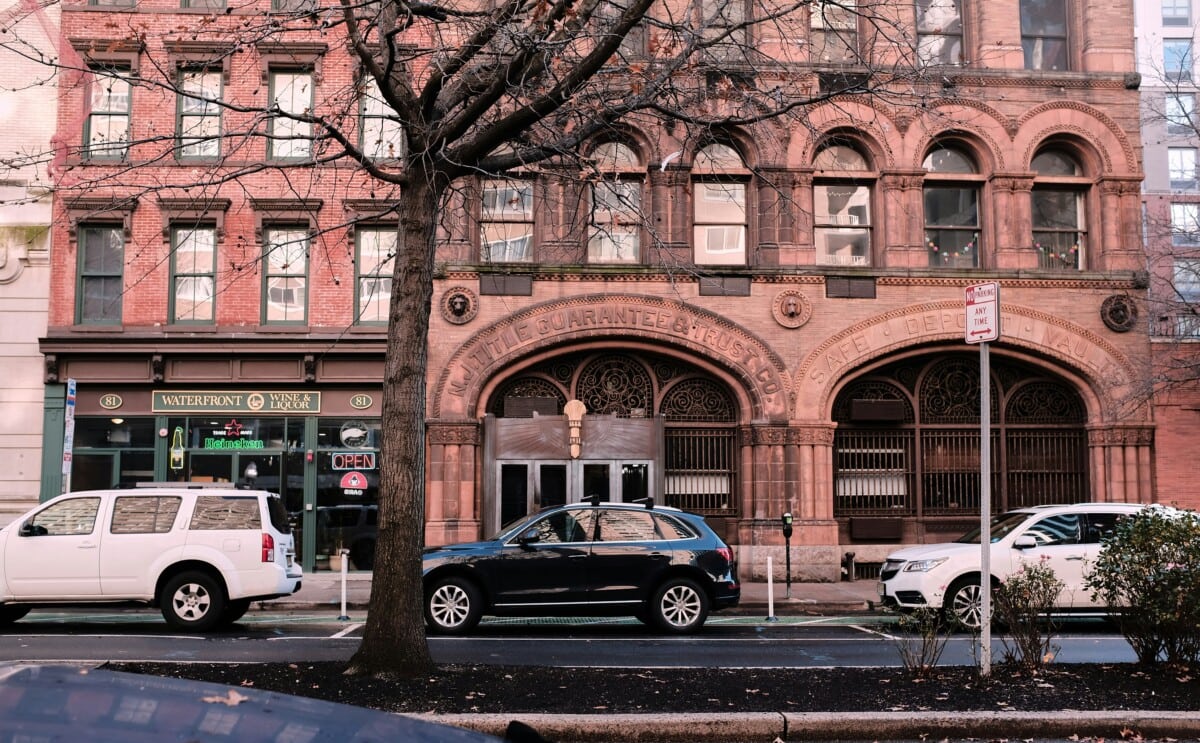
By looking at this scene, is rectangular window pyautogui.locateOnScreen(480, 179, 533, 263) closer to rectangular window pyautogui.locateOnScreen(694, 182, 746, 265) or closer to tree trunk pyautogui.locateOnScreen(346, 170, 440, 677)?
rectangular window pyautogui.locateOnScreen(694, 182, 746, 265)

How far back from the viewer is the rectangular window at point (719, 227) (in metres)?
23.4

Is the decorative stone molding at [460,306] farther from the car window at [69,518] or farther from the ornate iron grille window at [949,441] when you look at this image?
the car window at [69,518]

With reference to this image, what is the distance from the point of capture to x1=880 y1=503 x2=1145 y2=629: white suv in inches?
608

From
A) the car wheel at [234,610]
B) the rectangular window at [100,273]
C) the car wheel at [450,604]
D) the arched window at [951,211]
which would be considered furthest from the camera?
the arched window at [951,211]

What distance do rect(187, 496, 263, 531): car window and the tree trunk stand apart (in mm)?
6290

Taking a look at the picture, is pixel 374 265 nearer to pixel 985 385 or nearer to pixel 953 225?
pixel 953 225

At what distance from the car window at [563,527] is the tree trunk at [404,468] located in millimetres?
5514

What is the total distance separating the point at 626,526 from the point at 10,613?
27.5 ft

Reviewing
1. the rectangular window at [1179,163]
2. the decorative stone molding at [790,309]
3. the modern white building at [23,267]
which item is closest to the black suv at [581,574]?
the decorative stone molding at [790,309]

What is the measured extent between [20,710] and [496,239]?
21195 millimetres

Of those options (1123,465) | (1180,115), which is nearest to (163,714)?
(1123,465)

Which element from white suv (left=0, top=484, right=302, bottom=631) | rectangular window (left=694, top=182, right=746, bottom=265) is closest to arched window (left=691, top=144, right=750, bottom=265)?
rectangular window (left=694, top=182, right=746, bottom=265)

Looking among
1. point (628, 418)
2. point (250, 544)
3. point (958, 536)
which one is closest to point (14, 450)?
point (250, 544)

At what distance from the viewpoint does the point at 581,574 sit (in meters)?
14.9
